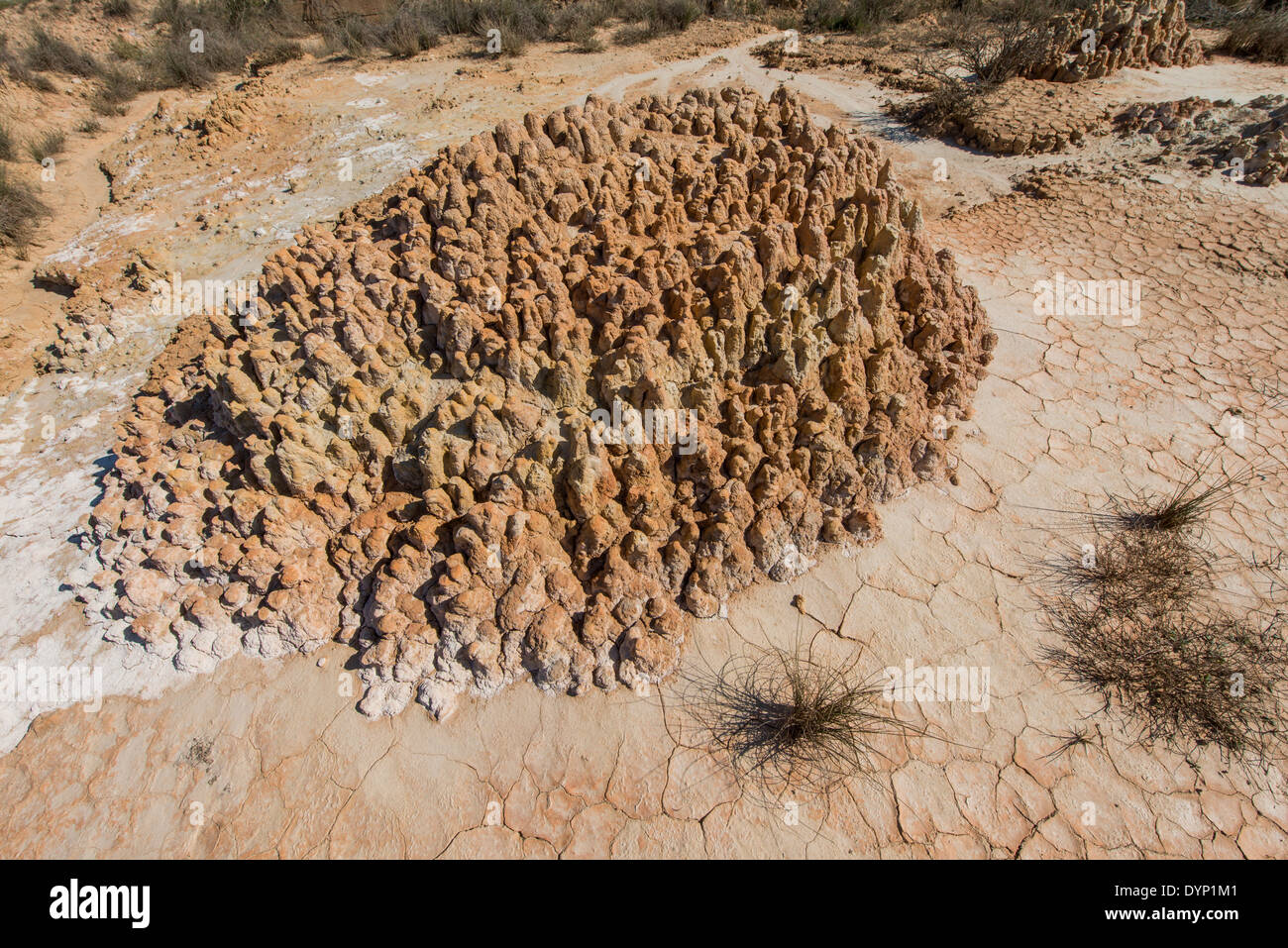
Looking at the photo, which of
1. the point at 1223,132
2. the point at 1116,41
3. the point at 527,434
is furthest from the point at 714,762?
the point at 1116,41

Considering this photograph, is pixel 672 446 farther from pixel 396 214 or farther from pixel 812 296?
pixel 396 214

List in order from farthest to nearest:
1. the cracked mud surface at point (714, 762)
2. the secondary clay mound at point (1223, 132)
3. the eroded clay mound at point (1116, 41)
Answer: the eroded clay mound at point (1116, 41), the secondary clay mound at point (1223, 132), the cracked mud surface at point (714, 762)

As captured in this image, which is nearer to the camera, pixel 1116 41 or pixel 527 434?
pixel 527 434

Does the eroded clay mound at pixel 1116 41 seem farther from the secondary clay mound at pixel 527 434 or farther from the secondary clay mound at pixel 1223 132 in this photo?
the secondary clay mound at pixel 527 434

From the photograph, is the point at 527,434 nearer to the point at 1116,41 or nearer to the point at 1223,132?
the point at 1223,132

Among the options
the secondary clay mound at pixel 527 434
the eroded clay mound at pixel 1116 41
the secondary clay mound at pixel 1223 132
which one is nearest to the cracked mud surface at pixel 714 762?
the secondary clay mound at pixel 527 434

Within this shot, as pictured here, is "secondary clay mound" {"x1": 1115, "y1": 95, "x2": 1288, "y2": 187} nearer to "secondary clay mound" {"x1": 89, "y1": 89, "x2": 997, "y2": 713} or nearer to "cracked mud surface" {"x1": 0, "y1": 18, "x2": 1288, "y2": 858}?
"cracked mud surface" {"x1": 0, "y1": 18, "x2": 1288, "y2": 858}

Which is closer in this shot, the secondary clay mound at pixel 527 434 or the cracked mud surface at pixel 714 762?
the cracked mud surface at pixel 714 762
